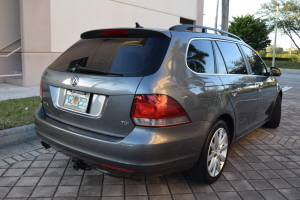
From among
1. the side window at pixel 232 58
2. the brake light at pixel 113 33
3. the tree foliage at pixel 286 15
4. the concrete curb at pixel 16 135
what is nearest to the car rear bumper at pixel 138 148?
the brake light at pixel 113 33

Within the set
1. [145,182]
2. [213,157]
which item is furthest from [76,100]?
[213,157]

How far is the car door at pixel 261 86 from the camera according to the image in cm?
422

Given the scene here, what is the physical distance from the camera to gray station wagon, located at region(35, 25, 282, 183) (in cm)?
239

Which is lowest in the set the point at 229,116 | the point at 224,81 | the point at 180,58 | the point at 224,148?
the point at 224,148

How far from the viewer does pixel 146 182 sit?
10.4ft

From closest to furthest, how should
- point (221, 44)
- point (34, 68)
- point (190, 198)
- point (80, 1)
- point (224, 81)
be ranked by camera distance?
point (190, 198), point (224, 81), point (221, 44), point (34, 68), point (80, 1)

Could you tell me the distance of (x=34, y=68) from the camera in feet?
27.8

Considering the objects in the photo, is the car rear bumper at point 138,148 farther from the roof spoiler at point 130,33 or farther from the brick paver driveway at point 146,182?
the roof spoiler at point 130,33

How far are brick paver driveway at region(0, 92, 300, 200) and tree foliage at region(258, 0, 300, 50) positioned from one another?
134ft

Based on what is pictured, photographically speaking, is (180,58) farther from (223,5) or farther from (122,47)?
(223,5)

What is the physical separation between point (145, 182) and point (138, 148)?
992 mm

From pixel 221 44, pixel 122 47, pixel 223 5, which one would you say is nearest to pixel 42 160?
pixel 122 47

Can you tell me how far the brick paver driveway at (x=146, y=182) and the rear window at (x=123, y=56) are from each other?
4.01 feet

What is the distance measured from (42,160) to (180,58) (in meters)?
2.27
